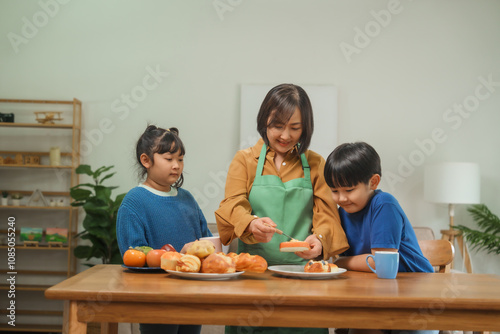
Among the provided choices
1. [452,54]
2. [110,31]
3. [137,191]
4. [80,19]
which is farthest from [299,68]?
[137,191]

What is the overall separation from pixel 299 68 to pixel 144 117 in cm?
152

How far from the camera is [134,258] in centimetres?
148

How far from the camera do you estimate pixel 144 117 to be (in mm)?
4555

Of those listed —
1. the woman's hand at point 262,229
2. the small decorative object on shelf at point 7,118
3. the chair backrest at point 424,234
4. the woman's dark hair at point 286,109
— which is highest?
the small decorative object on shelf at point 7,118

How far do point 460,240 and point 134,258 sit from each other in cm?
370

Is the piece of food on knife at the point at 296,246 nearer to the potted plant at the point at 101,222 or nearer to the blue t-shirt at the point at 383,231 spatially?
the blue t-shirt at the point at 383,231

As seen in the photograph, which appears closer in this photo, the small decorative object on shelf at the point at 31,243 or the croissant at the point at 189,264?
the croissant at the point at 189,264

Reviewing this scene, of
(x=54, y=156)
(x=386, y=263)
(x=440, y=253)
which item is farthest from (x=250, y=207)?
(x=54, y=156)

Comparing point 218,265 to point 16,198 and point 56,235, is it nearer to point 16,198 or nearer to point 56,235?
point 56,235

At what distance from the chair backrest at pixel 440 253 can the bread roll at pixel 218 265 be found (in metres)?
1.10

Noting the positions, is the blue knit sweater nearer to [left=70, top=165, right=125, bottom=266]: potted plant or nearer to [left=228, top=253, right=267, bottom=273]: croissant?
[left=228, top=253, right=267, bottom=273]: croissant

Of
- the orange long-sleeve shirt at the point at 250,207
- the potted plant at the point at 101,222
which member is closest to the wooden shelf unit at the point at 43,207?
the potted plant at the point at 101,222

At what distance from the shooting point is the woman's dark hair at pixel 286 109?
5.46ft

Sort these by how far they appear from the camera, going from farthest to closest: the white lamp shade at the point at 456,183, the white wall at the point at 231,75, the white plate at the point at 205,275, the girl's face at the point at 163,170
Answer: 1. the white wall at the point at 231,75
2. the white lamp shade at the point at 456,183
3. the girl's face at the point at 163,170
4. the white plate at the point at 205,275
